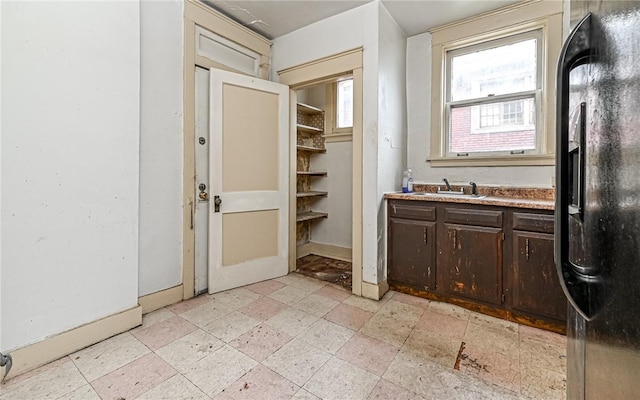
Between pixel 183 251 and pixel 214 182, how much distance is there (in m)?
0.68

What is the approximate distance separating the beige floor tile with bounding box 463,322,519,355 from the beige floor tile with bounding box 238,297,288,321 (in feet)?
4.73

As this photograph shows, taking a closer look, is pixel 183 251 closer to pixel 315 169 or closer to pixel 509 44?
pixel 315 169

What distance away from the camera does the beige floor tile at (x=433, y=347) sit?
171cm

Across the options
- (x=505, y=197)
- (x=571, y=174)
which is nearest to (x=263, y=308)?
(x=571, y=174)

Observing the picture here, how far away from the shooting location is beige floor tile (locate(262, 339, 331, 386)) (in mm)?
1558

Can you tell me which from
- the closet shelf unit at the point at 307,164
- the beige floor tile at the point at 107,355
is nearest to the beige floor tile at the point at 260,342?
the beige floor tile at the point at 107,355

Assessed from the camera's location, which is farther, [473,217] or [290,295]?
[290,295]

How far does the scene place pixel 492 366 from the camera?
1639 mm

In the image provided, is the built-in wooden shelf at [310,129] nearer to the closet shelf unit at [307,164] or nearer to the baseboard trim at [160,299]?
the closet shelf unit at [307,164]

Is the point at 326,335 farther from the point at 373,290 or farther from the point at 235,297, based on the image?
the point at 235,297

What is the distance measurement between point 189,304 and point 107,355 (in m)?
0.71

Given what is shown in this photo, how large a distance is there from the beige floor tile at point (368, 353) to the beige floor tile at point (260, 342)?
1.37ft

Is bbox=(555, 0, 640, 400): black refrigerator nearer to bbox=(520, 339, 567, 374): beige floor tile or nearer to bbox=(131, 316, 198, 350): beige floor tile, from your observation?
bbox=(520, 339, 567, 374): beige floor tile

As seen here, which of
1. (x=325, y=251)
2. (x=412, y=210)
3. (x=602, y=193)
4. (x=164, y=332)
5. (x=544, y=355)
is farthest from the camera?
(x=325, y=251)
